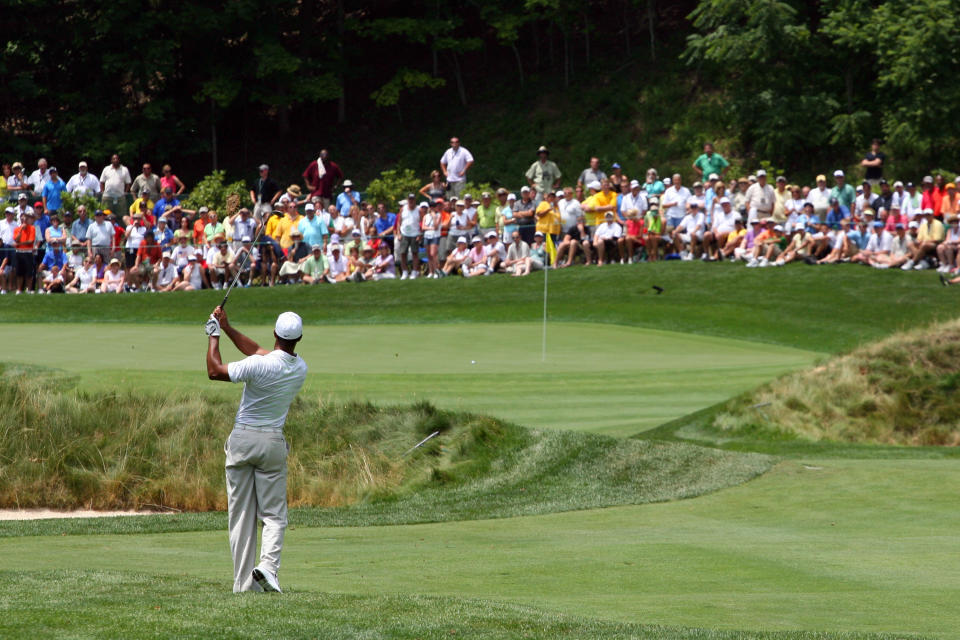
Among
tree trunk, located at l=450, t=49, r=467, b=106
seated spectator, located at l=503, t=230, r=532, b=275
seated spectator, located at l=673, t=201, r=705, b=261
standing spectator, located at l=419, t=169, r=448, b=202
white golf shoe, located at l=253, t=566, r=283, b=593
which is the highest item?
tree trunk, located at l=450, t=49, r=467, b=106

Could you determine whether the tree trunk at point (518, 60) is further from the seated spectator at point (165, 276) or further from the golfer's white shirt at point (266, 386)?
the golfer's white shirt at point (266, 386)

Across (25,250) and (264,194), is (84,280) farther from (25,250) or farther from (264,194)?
(264,194)

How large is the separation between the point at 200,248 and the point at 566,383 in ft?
47.5

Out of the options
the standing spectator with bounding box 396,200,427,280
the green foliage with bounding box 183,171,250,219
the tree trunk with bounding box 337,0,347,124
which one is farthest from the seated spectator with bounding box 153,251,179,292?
the tree trunk with bounding box 337,0,347,124

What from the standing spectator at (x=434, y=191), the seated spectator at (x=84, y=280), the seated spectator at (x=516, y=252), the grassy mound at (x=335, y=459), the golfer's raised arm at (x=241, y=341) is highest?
the standing spectator at (x=434, y=191)

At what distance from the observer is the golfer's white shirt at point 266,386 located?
840cm

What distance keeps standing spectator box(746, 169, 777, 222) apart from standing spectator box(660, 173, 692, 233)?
1.50 m

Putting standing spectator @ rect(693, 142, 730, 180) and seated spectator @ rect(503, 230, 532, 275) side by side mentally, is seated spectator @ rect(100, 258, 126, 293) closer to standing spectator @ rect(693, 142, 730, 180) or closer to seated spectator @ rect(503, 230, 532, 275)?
seated spectator @ rect(503, 230, 532, 275)

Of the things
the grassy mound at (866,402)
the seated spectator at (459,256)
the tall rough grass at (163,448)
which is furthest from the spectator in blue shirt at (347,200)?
the tall rough grass at (163,448)

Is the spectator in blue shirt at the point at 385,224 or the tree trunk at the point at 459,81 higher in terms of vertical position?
the tree trunk at the point at 459,81

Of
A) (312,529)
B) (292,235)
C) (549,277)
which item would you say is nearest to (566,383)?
(312,529)

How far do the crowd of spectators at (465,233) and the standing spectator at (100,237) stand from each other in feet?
0.12

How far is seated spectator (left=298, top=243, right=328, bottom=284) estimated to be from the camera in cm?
3125

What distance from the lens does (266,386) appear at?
27.8ft
